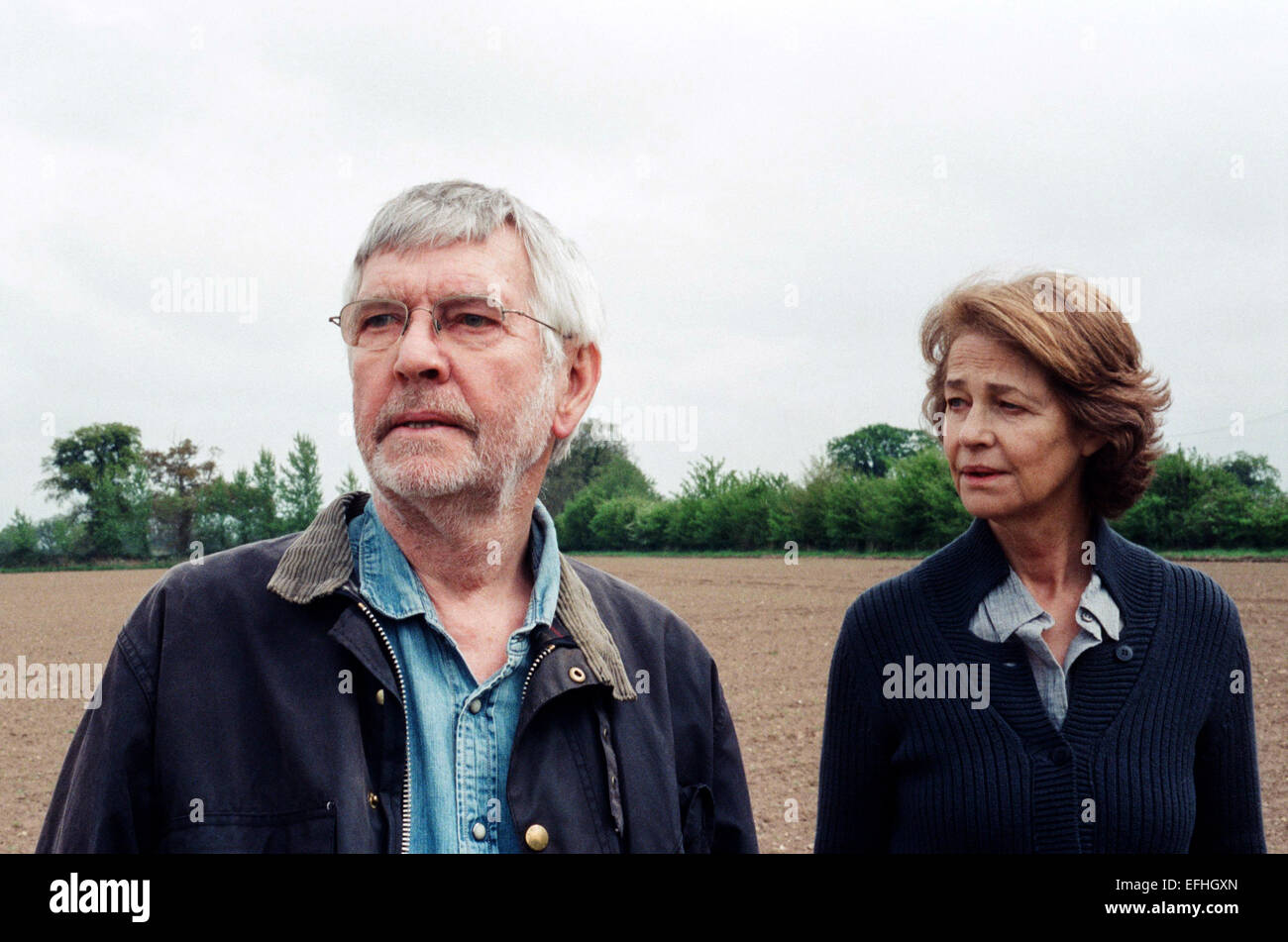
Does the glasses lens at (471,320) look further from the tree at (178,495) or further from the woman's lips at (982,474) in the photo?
the tree at (178,495)

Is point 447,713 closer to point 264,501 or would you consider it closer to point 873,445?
point 264,501

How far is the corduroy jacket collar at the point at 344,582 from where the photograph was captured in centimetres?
196

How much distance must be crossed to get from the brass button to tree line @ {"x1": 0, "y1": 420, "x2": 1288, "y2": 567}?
33.6 m

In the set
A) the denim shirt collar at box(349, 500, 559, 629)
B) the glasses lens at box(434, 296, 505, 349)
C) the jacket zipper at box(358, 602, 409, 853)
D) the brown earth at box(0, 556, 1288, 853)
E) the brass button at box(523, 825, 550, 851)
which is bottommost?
the brown earth at box(0, 556, 1288, 853)

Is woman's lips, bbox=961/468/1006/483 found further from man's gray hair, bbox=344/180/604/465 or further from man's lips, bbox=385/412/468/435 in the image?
man's lips, bbox=385/412/468/435

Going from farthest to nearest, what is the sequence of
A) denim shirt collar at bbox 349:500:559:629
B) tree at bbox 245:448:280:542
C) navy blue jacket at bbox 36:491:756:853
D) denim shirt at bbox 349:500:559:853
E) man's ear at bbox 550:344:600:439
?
tree at bbox 245:448:280:542
man's ear at bbox 550:344:600:439
denim shirt collar at bbox 349:500:559:629
denim shirt at bbox 349:500:559:853
navy blue jacket at bbox 36:491:756:853

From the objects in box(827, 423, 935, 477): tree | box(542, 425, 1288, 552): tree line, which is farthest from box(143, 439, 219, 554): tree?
box(827, 423, 935, 477): tree

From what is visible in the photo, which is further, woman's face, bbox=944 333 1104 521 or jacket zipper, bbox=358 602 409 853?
woman's face, bbox=944 333 1104 521

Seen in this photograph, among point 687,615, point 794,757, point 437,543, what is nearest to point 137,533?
point 687,615

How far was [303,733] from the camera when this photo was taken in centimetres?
183

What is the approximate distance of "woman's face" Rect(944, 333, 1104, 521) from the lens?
2.19 m

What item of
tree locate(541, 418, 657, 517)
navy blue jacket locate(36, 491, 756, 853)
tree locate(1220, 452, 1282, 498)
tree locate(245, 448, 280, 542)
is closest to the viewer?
navy blue jacket locate(36, 491, 756, 853)

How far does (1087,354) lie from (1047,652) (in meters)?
0.67

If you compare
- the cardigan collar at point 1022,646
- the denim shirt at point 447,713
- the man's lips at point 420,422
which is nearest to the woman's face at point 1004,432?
the cardigan collar at point 1022,646
